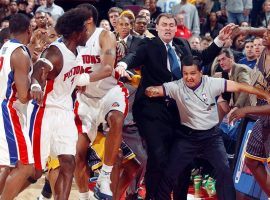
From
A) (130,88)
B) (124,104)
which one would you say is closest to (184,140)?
(124,104)

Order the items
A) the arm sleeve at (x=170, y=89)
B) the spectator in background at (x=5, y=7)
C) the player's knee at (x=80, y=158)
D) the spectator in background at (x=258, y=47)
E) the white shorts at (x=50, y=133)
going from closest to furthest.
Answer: the white shorts at (x=50, y=133) → the arm sleeve at (x=170, y=89) → the player's knee at (x=80, y=158) → the spectator in background at (x=258, y=47) → the spectator in background at (x=5, y=7)

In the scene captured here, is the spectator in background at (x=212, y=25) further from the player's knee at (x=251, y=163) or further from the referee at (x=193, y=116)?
the player's knee at (x=251, y=163)

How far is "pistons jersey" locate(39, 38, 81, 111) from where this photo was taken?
670 centimetres

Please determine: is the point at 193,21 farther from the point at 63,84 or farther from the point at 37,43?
the point at 63,84

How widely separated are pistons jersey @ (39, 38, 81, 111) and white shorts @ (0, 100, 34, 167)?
0.85 feet

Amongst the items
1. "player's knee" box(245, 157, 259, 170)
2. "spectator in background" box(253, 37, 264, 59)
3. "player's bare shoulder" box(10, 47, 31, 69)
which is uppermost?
"player's bare shoulder" box(10, 47, 31, 69)

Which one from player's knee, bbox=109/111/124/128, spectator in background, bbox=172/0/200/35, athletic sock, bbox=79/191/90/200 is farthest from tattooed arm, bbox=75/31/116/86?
spectator in background, bbox=172/0/200/35

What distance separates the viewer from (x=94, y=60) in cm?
730

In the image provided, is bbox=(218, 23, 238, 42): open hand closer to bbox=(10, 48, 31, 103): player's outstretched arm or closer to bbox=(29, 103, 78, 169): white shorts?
bbox=(29, 103, 78, 169): white shorts

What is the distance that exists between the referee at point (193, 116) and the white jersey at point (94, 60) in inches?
18.3

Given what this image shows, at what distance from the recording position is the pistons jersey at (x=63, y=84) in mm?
6695

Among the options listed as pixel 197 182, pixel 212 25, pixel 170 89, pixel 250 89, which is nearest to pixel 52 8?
pixel 212 25

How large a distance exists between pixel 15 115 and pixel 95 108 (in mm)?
1012

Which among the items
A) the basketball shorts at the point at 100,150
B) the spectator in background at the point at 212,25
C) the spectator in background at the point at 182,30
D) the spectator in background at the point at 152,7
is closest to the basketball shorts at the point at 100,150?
the basketball shorts at the point at 100,150
